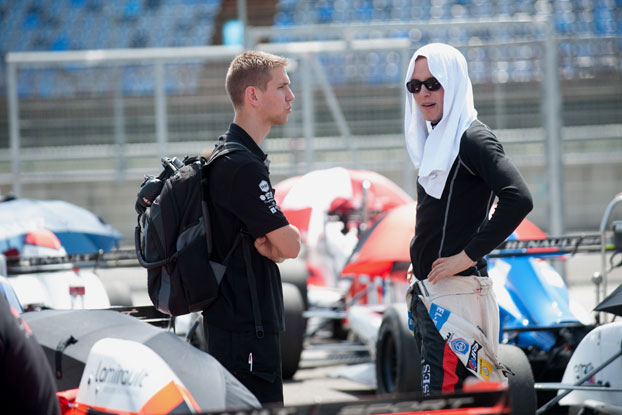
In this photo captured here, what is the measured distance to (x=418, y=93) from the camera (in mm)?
3289

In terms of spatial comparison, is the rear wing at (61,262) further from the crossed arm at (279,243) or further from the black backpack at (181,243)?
the crossed arm at (279,243)

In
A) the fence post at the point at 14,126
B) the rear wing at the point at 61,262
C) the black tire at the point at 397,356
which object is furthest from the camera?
the fence post at the point at 14,126

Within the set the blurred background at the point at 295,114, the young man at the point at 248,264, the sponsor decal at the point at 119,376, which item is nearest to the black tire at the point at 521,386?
the young man at the point at 248,264

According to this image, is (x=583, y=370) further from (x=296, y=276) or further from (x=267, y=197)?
(x=296, y=276)

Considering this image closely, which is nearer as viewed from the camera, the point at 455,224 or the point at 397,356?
the point at 455,224

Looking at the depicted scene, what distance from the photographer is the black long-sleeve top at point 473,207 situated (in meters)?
3.02

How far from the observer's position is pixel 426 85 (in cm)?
326

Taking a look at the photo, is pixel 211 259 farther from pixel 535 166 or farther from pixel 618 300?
pixel 535 166

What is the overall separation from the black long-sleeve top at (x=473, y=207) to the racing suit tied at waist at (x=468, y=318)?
0.06m

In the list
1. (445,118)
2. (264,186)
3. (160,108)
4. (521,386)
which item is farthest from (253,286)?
(160,108)

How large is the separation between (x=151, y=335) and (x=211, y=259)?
51 centimetres

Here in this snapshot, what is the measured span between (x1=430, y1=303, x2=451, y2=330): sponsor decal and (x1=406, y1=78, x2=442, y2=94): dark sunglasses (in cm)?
77

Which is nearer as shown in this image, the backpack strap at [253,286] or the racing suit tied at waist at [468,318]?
the backpack strap at [253,286]

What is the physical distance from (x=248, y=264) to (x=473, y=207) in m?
0.81
